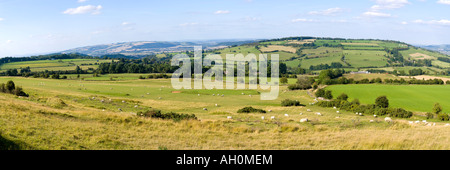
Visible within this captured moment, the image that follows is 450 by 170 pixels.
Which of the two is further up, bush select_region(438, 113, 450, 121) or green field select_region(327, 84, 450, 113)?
bush select_region(438, 113, 450, 121)

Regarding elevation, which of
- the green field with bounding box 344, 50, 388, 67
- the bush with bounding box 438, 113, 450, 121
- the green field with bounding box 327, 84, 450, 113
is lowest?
the green field with bounding box 327, 84, 450, 113

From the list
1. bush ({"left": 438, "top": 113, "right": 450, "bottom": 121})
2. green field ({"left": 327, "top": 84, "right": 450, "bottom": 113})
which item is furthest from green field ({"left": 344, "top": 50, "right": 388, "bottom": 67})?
bush ({"left": 438, "top": 113, "right": 450, "bottom": 121})

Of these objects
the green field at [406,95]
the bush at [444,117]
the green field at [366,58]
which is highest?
the green field at [366,58]

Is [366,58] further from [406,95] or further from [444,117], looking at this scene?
[444,117]

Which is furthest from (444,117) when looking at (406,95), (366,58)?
(366,58)

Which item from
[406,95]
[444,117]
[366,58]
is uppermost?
[366,58]

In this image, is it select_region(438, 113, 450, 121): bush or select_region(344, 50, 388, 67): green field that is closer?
select_region(438, 113, 450, 121): bush

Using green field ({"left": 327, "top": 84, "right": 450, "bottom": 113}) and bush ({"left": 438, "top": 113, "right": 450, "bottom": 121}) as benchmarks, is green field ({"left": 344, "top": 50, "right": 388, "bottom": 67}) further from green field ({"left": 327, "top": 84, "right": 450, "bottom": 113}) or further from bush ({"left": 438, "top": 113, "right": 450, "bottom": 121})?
bush ({"left": 438, "top": 113, "right": 450, "bottom": 121})

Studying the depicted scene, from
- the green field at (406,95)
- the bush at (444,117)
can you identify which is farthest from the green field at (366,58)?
the bush at (444,117)

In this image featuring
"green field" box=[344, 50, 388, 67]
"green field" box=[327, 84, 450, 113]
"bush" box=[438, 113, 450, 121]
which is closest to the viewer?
"bush" box=[438, 113, 450, 121]

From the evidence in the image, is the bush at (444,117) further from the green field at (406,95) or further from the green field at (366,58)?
the green field at (366,58)
